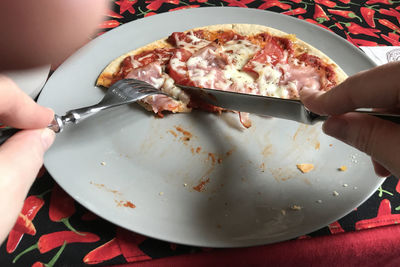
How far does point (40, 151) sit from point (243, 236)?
1.65 feet

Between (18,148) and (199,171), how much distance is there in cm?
55

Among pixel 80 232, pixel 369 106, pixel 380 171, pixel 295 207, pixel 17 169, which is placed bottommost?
pixel 80 232

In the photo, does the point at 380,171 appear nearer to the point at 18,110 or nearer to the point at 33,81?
the point at 18,110

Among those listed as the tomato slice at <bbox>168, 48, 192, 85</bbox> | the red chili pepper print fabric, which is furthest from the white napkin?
the tomato slice at <bbox>168, 48, 192, 85</bbox>

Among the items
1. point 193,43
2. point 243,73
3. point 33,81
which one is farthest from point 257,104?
point 33,81

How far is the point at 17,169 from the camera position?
55 centimetres

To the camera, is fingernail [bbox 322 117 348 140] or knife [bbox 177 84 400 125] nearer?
fingernail [bbox 322 117 348 140]

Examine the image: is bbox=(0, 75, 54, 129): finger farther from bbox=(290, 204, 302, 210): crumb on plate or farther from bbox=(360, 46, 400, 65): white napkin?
bbox=(360, 46, 400, 65): white napkin

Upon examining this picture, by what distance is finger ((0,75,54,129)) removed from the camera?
0.54 m

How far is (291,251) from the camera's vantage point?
33.0 inches

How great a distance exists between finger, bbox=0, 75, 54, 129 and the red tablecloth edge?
1.31ft

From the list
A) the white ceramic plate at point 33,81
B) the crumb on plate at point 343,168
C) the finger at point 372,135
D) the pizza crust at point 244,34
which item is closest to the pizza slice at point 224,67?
the pizza crust at point 244,34

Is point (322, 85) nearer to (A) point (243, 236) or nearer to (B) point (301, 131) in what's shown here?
(B) point (301, 131)

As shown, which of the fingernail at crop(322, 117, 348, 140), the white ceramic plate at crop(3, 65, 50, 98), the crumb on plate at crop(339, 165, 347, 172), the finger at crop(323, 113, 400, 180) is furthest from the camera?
the white ceramic plate at crop(3, 65, 50, 98)
